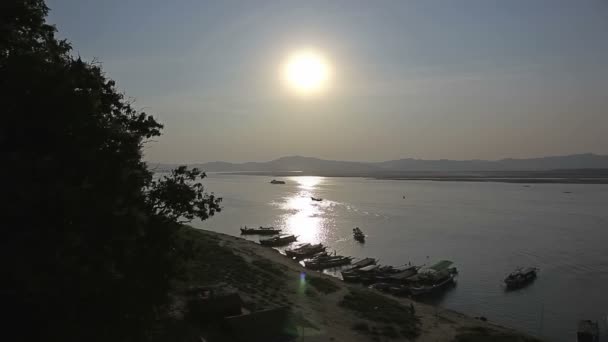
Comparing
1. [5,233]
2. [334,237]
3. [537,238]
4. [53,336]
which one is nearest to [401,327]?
[53,336]

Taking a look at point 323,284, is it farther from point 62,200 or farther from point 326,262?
point 62,200

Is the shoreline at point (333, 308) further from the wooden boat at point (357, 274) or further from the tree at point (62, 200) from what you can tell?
the tree at point (62, 200)

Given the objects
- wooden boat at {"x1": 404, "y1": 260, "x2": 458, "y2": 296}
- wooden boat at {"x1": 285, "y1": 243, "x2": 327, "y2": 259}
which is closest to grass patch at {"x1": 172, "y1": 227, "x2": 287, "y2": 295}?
wooden boat at {"x1": 285, "y1": 243, "x2": 327, "y2": 259}

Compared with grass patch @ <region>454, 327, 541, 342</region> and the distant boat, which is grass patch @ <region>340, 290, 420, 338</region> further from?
the distant boat

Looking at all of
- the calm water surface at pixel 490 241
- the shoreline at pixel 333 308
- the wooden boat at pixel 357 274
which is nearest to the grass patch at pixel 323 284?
the shoreline at pixel 333 308

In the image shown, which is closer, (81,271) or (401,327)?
(81,271)

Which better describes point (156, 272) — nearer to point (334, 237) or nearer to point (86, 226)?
point (86, 226)

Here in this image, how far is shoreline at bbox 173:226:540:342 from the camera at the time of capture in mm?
32812

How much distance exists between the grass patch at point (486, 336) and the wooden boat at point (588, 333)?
173 inches

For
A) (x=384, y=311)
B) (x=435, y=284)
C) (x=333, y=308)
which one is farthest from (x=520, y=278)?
(x=333, y=308)

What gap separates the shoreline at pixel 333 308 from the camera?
3281 cm

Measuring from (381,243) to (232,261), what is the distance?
132 ft

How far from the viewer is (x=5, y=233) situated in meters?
14.3

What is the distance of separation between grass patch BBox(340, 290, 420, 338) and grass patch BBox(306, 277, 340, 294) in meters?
2.55
